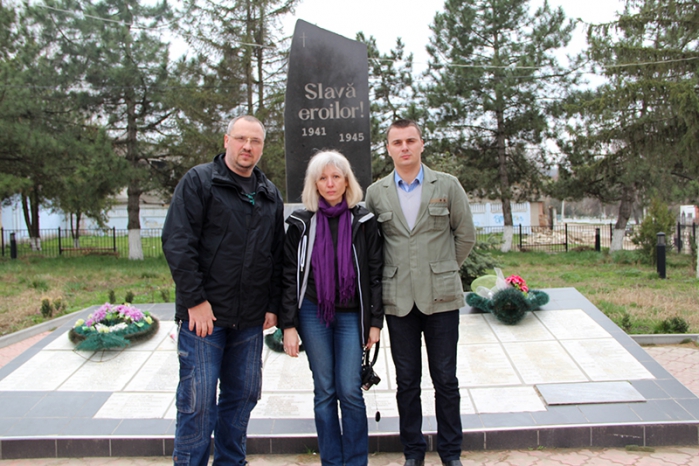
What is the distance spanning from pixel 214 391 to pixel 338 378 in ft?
1.96

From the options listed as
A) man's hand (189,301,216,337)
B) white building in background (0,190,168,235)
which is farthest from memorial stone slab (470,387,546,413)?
white building in background (0,190,168,235)

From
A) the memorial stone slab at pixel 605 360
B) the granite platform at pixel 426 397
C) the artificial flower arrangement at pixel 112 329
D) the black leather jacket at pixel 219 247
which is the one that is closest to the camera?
the black leather jacket at pixel 219 247

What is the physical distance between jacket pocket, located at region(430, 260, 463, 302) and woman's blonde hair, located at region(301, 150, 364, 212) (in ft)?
1.73

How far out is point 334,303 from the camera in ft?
8.58

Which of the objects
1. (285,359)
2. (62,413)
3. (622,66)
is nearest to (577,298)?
(285,359)

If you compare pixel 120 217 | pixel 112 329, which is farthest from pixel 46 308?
pixel 120 217

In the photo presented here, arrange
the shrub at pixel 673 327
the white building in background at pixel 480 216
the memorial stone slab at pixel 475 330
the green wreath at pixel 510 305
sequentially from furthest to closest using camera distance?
the white building in background at pixel 480 216
the shrub at pixel 673 327
the green wreath at pixel 510 305
the memorial stone slab at pixel 475 330

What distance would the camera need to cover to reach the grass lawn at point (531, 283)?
7.35 meters

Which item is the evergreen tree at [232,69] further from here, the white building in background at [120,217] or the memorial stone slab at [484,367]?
the white building in background at [120,217]

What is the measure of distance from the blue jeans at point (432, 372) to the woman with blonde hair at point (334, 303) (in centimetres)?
22

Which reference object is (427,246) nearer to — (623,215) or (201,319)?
(201,319)

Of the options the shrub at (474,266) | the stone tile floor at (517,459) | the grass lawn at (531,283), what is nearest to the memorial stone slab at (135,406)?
the stone tile floor at (517,459)

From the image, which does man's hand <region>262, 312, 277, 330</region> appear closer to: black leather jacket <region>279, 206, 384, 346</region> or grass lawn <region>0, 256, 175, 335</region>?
black leather jacket <region>279, 206, 384, 346</region>

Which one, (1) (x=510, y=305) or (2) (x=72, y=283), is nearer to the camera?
(1) (x=510, y=305)
